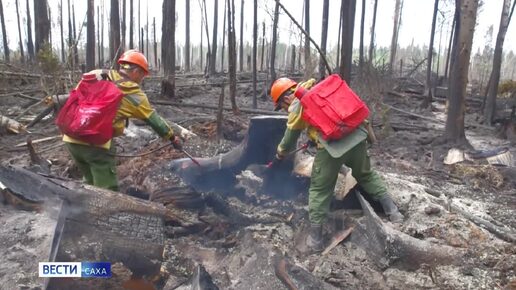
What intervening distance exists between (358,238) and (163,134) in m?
2.14

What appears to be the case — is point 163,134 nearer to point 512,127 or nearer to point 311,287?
point 311,287

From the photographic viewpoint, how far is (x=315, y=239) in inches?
164

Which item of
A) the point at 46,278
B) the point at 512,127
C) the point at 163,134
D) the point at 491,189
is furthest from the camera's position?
the point at 512,127

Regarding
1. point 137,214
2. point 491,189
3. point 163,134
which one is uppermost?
point 163,134

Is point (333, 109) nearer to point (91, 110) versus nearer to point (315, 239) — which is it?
point (315, 239)

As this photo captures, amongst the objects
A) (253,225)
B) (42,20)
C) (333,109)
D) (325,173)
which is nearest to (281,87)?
(333,109)

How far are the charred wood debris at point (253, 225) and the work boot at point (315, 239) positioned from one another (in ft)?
0.41

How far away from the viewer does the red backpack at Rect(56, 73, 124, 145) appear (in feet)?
13.1

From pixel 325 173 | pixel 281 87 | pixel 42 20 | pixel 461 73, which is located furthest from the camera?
pixel 42 20

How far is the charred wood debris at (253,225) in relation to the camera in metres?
3.15

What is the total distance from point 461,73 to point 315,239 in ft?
19.1

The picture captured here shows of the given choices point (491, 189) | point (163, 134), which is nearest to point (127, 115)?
point (163, 134)

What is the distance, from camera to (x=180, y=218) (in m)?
4.17

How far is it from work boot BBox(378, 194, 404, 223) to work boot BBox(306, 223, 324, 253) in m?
0.71
